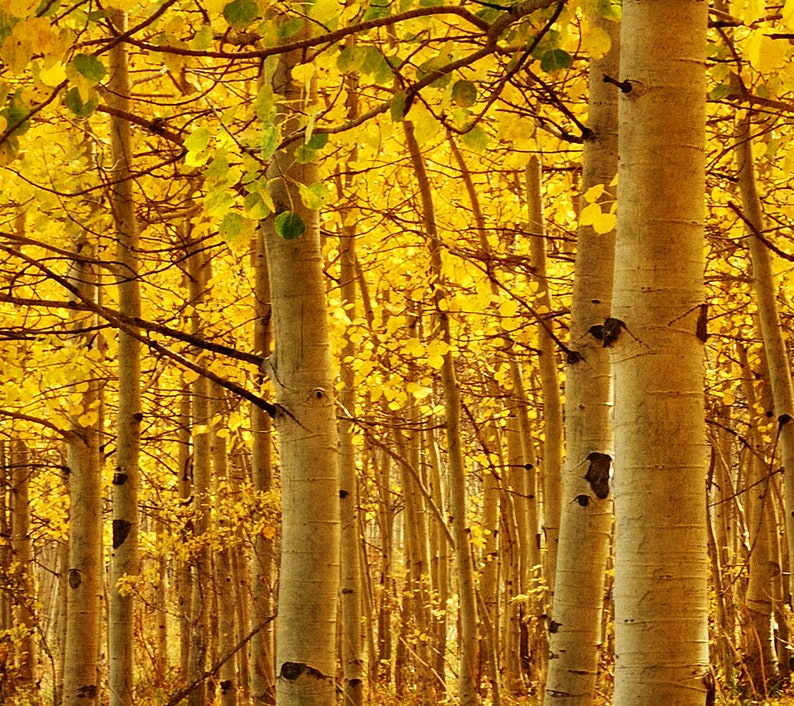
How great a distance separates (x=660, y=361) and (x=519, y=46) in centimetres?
137

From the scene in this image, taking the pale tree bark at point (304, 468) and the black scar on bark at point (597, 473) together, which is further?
the black scar on bark at point (597, 473)

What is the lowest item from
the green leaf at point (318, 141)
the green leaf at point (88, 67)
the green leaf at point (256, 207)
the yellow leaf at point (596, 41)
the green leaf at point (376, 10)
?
the green leaf at point (256, 207)

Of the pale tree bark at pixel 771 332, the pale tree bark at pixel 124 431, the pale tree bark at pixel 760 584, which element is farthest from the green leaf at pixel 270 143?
the pale tree bark at pixel 760 584

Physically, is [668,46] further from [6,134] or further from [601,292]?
[6,134]

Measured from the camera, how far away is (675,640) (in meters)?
1.84

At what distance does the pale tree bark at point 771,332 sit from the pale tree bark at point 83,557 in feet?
11.7

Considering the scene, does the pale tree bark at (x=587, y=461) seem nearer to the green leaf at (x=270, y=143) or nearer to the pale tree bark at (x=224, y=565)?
the green leaf at (x=270, y=143)

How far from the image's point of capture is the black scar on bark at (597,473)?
3.30 metres

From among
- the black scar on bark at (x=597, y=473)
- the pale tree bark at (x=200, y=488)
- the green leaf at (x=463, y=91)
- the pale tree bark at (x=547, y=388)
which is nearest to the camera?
the green leaf at (x=463, y=91)

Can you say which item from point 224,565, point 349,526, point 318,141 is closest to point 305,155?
point 318,141

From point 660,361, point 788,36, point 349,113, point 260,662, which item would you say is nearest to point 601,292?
point 788,36

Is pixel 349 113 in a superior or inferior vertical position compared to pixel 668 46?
superior

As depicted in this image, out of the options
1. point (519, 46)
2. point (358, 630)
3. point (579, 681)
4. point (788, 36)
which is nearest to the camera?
point (788, 36)

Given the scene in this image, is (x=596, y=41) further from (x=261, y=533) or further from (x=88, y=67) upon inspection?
(x=261, y=533)
